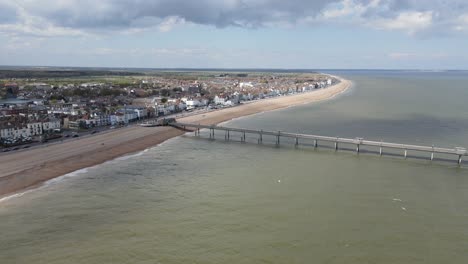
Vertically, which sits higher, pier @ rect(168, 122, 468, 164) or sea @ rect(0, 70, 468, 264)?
pier @ rect(168, 122, 468, 164)

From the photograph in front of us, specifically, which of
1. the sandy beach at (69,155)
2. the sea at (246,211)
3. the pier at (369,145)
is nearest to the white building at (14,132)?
the sandy beach at (69,155)

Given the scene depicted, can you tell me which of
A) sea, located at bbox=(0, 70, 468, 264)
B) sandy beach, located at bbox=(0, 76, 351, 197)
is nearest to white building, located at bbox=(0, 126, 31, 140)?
sandy beach, located at bbox=(0, 76, 351, 197)

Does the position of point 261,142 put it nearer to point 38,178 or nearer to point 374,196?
point 374,196

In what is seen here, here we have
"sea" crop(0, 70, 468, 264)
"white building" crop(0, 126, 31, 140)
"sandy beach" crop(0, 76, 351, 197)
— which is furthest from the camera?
"white building" crop(0, 126, 31, 140)

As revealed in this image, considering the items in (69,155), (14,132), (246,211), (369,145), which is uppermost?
(14,132)

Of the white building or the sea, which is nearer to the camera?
the sea

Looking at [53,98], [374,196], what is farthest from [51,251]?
[53,98]

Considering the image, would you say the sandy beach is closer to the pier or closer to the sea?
the sea

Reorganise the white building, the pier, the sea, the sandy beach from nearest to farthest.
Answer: the sea
the sandy beach
the pier
the white building

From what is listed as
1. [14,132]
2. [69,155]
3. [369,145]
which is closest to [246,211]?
[69,155]

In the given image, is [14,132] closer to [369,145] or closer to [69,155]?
[69,155]
